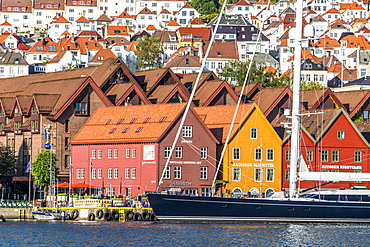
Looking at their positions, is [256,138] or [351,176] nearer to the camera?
[351,176]

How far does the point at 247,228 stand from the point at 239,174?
2282 cm

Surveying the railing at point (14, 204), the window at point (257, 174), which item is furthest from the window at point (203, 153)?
the railing at point (14, 204)

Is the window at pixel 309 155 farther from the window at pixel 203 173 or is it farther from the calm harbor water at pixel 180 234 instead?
the calm harbor water at pixel 180 234

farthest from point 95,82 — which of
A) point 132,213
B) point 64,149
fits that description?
point 132,213

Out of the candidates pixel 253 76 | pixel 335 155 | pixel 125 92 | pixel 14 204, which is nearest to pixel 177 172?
pixel 14 204

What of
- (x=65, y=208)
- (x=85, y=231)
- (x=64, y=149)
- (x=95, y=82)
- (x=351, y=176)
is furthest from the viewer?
(x=95, y=82)

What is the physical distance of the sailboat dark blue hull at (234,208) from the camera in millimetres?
75250

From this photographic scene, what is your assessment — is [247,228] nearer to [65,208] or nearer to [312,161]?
[65,208]

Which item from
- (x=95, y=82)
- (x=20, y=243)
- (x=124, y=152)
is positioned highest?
(x=95, y=82)

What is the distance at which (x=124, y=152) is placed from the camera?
96875 mm

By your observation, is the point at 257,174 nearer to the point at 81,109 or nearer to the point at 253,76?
the point at 81,109

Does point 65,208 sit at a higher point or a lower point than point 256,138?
lower

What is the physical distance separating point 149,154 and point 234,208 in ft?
67.3

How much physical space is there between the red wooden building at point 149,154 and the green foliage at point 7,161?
26.1 ft
